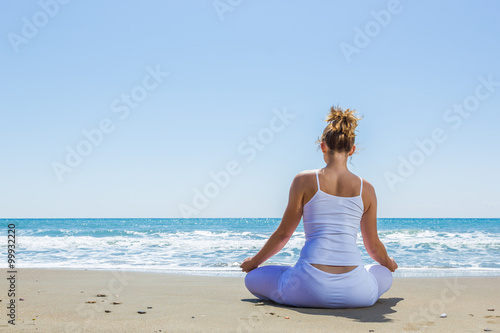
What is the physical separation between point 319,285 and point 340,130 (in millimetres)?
1139

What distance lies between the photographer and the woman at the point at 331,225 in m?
3.30

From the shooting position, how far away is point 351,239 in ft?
11.0

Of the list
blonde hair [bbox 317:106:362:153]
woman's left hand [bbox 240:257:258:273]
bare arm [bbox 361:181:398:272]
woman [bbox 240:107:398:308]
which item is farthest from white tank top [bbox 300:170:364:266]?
woman's left hand [bbox 240:257:258:273]

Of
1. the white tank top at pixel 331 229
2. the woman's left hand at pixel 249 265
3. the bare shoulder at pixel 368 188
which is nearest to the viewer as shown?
the white tank top at pixel 331 229

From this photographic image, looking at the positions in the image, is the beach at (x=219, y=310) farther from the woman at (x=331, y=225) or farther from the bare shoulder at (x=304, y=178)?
the bare shoulder at (x=304, y=178)

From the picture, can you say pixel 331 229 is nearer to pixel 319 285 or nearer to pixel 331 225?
pixel 331 225

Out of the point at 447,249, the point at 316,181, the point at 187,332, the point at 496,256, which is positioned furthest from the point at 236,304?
the point at 447,249

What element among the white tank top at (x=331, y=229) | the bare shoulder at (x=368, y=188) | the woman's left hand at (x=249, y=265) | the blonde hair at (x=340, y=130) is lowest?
the woman's left hand at (x=249, y=265)

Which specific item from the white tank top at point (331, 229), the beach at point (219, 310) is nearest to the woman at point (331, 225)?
the white tank top at point (331, 229)

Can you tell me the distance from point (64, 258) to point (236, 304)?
8.18 meters

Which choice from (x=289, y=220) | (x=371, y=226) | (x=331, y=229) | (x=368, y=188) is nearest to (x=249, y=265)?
(x=289, y=220)

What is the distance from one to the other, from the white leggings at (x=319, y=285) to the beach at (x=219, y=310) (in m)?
0.07

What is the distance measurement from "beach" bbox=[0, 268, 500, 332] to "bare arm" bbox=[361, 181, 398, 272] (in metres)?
0.44

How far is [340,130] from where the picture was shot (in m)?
3.33
